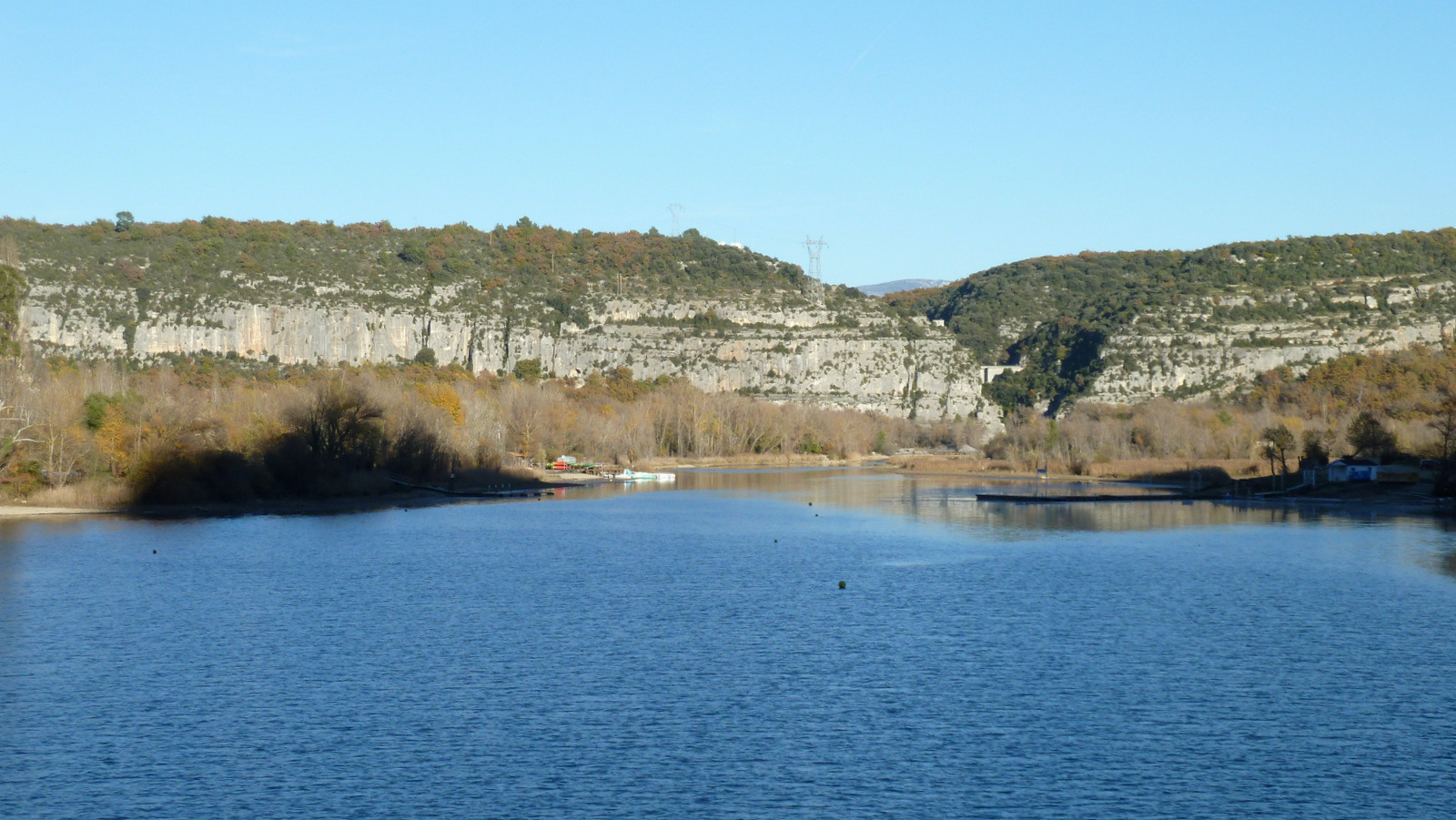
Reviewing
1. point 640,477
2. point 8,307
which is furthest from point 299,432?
point 640,477

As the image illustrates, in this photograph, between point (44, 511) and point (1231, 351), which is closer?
point (44, 511)

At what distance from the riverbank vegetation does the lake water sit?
40.5 feet

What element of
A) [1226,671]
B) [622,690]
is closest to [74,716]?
[622,690]

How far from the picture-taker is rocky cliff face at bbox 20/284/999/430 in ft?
454

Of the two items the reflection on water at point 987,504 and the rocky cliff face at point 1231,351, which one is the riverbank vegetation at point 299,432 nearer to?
the reflection on water at point 987,504

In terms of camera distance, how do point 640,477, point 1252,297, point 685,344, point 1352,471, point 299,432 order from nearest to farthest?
point 299,432
point 1352,471
point 640,477
point 1252,297
point 685,344

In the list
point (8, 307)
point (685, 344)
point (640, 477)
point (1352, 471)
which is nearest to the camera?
point (8, 307)

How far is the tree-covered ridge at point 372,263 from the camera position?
132500 mm

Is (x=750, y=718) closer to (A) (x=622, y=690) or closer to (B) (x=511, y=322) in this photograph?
(A) (x=622, y=690)

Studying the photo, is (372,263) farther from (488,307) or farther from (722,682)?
(722,682)

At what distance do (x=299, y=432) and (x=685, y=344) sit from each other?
9746 cm

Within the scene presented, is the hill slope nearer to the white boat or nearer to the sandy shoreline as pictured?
the white boat

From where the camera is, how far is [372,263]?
155 m

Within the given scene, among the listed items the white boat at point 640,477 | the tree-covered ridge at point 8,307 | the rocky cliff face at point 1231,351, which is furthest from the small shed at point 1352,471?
the tree-covered ridge at point 8,307
